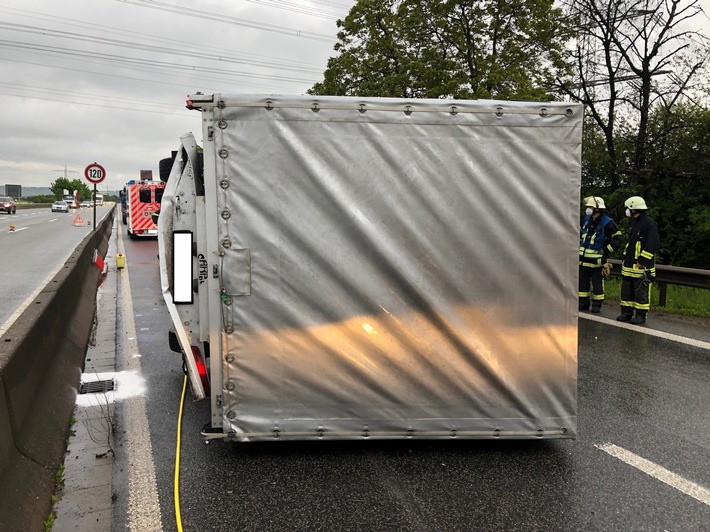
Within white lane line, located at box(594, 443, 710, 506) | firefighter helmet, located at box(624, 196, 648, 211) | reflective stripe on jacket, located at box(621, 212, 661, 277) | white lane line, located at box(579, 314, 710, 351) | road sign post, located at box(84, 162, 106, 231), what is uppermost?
road sign post, located at box(84, 162, 106, 231)

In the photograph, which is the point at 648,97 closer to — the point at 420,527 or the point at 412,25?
the point at 412,25

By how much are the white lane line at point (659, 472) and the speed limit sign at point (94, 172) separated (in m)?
19.3

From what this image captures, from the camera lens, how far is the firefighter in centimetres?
846

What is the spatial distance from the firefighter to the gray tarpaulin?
17.9ft

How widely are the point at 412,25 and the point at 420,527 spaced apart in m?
20.2

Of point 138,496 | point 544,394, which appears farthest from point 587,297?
point 138,496

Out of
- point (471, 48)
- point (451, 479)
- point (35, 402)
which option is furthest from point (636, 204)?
point (471, 48)

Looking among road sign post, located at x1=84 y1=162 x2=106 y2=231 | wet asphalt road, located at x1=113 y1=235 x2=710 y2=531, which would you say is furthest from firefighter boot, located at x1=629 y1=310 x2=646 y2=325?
road sign post, located at x1=84 y1=162 x2=106 y2=231

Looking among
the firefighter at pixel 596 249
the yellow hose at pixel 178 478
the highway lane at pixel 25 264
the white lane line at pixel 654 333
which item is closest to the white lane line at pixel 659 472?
the yellow hose at pixel 178 478

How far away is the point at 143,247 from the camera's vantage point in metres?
19.8

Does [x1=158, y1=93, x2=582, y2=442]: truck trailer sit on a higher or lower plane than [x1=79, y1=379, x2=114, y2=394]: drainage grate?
higher

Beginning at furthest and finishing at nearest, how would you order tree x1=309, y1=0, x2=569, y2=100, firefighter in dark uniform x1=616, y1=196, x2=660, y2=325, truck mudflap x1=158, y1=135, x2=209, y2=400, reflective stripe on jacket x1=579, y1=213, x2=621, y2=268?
tree x1=309, y1=0, x2=569, y2=100, reflective stripe on jacket x1=579, y1=213, x2=621, y2=268, firefighter in dark uniform x1=616, y1=196, x2=660, y2=325, truck mudflap x1=158, y1=135, x2=209, y2=400

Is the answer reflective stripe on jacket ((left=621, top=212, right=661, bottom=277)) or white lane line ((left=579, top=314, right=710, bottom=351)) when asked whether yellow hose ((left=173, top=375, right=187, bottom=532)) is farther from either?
reflective stripe on jacket ((left=621, top=212, right=661, bottom=277))

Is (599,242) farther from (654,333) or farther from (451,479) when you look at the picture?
(451,479)
